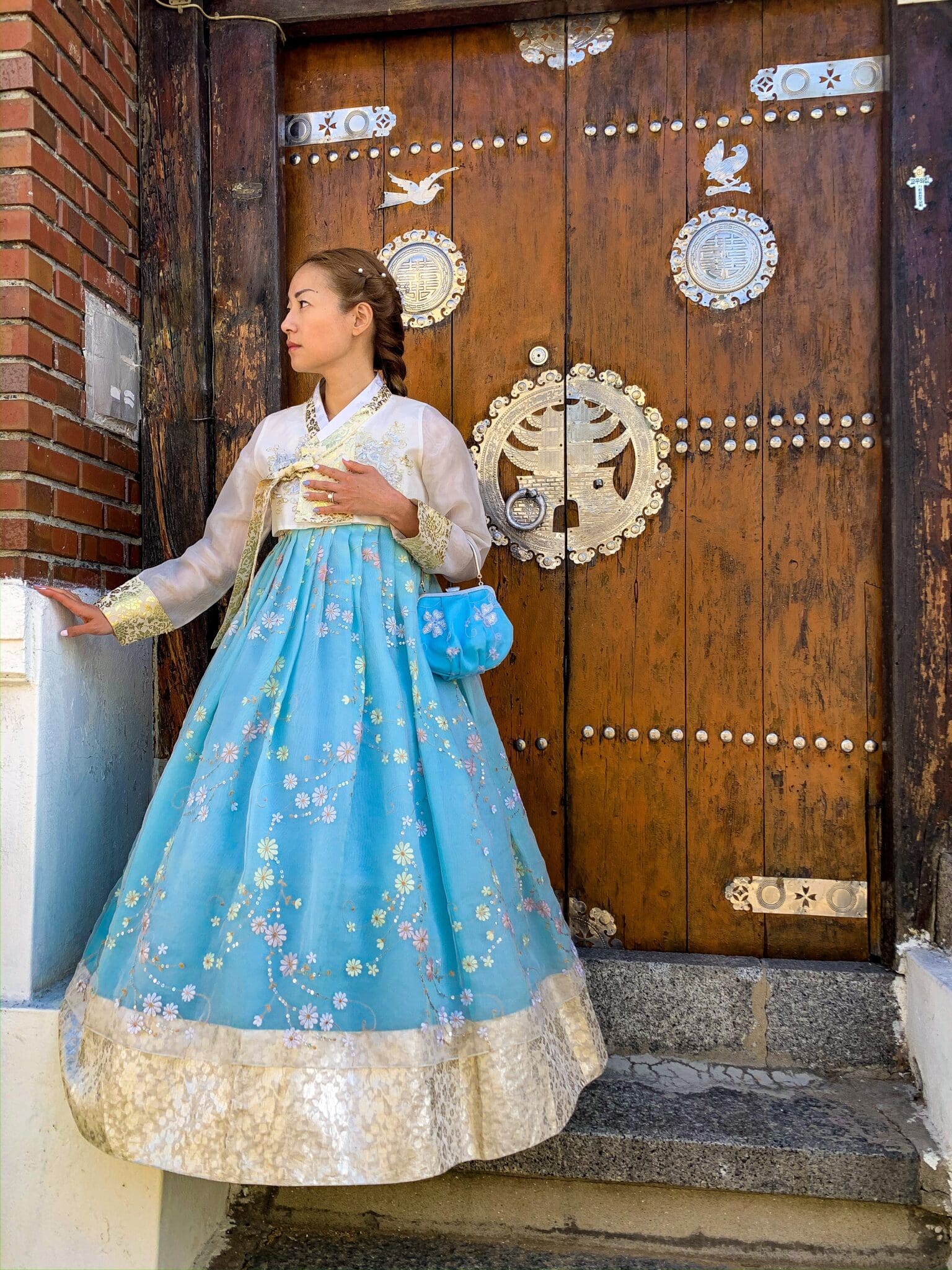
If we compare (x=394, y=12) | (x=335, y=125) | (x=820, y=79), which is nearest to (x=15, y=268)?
(x=335, y=125)

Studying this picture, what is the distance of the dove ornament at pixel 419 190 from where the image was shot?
255 centimetres

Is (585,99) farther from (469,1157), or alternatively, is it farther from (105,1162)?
(105,1162)

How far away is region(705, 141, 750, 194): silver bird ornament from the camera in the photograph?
2422mm

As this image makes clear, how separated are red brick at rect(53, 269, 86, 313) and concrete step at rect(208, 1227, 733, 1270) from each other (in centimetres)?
210

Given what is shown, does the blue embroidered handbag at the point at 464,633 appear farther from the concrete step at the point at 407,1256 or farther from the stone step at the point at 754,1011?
the concrete step at the point at 407,1256

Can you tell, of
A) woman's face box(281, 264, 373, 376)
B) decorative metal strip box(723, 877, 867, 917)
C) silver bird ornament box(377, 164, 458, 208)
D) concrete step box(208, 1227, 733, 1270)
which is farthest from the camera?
silver bird ornament box(377, 164, 458, 208)

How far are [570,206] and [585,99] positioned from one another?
0.98ft

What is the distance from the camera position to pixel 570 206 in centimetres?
249

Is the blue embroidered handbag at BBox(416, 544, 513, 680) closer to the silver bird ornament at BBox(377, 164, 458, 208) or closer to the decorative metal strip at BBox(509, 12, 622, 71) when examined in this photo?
the silver bird ornament at BBox(377, 164, 458, 208)

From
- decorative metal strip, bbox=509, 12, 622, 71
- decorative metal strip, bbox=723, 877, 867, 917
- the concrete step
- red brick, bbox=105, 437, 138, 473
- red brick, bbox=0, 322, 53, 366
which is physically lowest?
the concrete step

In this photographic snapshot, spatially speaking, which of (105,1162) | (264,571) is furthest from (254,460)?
(105,1162)

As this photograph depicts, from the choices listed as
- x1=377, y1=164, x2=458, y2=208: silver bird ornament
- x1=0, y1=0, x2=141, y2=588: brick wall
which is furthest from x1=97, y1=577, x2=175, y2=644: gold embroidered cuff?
x1=377, y1=164, x2=458, y2=208: silver bird ornament

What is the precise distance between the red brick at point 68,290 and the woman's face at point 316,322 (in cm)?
53

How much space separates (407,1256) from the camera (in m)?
1.93
